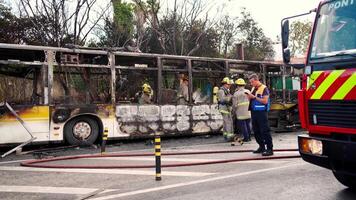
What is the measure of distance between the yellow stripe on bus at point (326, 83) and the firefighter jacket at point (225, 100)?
24.4 feet

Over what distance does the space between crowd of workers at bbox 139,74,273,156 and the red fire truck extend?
3.40 meters

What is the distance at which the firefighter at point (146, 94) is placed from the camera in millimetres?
13023

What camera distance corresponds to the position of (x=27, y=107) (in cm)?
1098

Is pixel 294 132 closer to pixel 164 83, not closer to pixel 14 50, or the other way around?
pixel 164 83

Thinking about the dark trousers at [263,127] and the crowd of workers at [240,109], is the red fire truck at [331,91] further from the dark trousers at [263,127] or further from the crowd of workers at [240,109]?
the crowd of workers at [240,109]

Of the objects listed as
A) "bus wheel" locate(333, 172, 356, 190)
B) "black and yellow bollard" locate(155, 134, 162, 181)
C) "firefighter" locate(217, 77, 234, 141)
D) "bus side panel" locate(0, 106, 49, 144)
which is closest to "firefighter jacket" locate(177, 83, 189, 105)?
"firefighter" locate(217, 77, 234, 141)

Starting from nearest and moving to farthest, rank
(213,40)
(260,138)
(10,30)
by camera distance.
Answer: (260,138), (10,30), (213,40)

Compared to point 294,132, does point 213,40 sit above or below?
above

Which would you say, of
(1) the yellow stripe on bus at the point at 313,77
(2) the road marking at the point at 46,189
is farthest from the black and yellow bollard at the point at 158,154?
(1) the yellow stripe on bus at the point at 313,77

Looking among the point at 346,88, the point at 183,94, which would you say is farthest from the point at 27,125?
the point at 346,88

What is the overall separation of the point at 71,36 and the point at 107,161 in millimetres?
15394

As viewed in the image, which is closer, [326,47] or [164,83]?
[326,47]

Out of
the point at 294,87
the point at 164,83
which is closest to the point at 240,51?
the point at 294,87

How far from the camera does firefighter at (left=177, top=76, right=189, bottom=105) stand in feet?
44.8
